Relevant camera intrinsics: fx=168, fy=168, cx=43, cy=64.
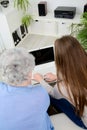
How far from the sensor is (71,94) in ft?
4.06

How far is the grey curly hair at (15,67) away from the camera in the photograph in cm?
104

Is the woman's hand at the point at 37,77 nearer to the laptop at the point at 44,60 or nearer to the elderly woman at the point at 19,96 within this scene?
the laptop at the point at 44,60

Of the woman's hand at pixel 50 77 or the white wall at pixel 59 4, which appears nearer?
the woman's hand at pixel 50 77

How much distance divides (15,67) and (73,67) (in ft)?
1.36

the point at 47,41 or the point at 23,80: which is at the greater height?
the point at 23,80

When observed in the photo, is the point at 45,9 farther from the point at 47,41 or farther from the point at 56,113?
the point at 56,113

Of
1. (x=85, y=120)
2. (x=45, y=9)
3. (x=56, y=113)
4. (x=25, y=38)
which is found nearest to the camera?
(x=85, y=120)

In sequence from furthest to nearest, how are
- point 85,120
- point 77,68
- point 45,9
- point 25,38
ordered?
point 25,38 < point 45,9 < point 85,120 < point 77,68

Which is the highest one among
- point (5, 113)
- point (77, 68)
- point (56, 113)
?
point (77, 68)

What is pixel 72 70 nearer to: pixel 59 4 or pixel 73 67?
pixel 73 67

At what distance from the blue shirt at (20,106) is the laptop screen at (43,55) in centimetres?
67

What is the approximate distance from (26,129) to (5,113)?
0.60ft

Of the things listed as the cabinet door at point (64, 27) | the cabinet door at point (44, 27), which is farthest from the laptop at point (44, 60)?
the cabinet door at point (44, 27)

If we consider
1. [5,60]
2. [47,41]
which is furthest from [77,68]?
[47,41]
